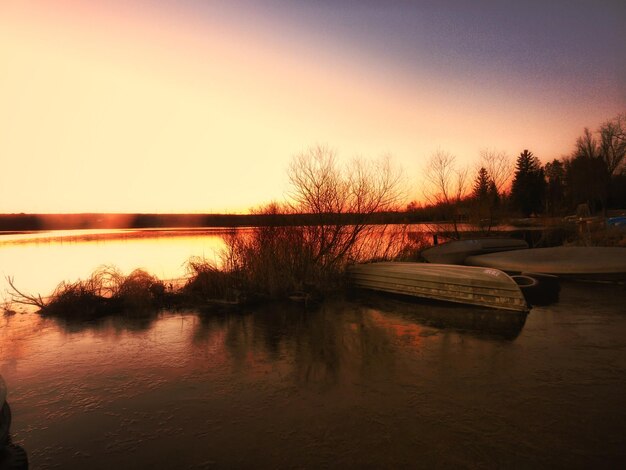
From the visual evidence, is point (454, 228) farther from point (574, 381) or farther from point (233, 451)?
point (233, 451)

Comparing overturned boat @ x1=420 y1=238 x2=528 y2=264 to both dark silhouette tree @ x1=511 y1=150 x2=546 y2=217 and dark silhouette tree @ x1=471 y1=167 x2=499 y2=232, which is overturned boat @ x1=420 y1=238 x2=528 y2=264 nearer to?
dark silhouette tree @ x1=471 y1=167 x2=499 y2=232

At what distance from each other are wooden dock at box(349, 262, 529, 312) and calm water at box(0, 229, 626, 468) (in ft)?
2.37

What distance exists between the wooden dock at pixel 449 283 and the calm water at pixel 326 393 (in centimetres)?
72

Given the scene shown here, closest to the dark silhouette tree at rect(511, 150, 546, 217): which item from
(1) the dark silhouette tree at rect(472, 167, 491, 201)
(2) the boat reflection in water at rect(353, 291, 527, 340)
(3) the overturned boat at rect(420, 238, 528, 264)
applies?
(1) the dark silhouette tree at rect(472, 167, 491, 201)

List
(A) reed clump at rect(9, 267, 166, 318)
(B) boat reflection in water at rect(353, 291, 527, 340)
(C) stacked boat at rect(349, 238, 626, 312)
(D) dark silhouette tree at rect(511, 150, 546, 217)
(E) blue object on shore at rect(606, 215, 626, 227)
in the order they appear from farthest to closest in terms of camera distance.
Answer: (D) dark silhouette tree at rect(511, 150, 546, 217), (E) blue object on shore at rect(606, 215, 626, 227), (A) reed clump at rect(9, 267, 166, 318), (C) stacked boat at rect(349, 238, 626, 312), (B) boat reflection in water at rect(353, 291, 527, 340)

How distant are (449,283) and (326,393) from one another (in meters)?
5.39

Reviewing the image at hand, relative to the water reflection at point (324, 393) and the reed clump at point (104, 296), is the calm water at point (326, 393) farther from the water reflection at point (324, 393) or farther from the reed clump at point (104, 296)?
the reed clump at point (104, 296)

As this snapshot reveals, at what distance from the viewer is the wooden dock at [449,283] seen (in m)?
8.01

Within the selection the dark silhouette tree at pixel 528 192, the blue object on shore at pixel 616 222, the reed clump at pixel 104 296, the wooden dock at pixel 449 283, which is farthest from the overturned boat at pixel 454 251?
the dark silhouette tree at pixel 528 192

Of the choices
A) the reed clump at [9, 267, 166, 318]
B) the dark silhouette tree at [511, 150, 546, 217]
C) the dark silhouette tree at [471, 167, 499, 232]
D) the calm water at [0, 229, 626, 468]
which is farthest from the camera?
the dark silhouette tree at [511, 150, 546, 217]

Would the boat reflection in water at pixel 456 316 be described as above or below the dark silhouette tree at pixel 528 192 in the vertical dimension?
below

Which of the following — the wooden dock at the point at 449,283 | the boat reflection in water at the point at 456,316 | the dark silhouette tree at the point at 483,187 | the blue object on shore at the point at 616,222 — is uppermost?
the dark silhouette tree at the point at 483,187

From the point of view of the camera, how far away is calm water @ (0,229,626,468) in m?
3.29

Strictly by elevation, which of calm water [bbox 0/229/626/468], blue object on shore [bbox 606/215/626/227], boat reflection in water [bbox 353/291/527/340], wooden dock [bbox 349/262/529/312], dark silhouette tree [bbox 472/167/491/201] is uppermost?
dark silhouette tree [bbox 472/167/491/201]
